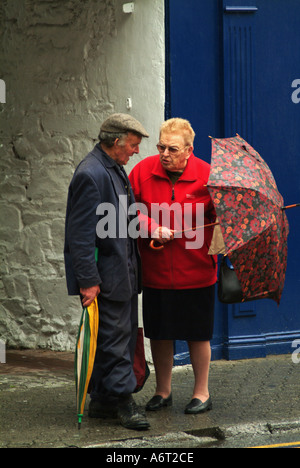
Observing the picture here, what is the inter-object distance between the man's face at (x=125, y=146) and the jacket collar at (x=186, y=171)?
0.96 ft

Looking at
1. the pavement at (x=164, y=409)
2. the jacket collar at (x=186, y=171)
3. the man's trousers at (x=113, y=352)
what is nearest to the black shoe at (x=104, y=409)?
the pavement at (x=164, y=409)

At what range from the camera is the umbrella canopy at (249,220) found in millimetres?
5367

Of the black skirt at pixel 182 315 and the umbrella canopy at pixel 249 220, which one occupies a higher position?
the umbrella canopy at pixel 249 220

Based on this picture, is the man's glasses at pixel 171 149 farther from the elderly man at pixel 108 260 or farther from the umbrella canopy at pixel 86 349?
the umbrella canopy at pixel 86 349

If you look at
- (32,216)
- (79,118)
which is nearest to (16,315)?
(32,216)

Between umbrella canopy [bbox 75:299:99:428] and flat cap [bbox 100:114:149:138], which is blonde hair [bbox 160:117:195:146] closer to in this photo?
flat cap [bbox 100:114:149:138]

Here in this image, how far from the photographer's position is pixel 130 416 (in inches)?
216

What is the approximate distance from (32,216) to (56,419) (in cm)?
290

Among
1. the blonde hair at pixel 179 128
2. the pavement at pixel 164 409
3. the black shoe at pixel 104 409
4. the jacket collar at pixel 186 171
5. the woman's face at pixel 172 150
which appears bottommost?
the pavement at pixel 164 409

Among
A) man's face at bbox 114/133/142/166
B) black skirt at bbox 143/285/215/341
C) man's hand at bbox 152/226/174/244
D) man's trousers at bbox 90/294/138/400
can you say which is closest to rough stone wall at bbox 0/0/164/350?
man's face at bbox 114/133/142/166

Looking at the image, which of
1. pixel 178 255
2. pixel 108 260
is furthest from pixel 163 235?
pixel 108 260

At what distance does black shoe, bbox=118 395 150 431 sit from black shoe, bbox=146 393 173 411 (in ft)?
1.27

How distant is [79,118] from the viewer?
25.9ft
